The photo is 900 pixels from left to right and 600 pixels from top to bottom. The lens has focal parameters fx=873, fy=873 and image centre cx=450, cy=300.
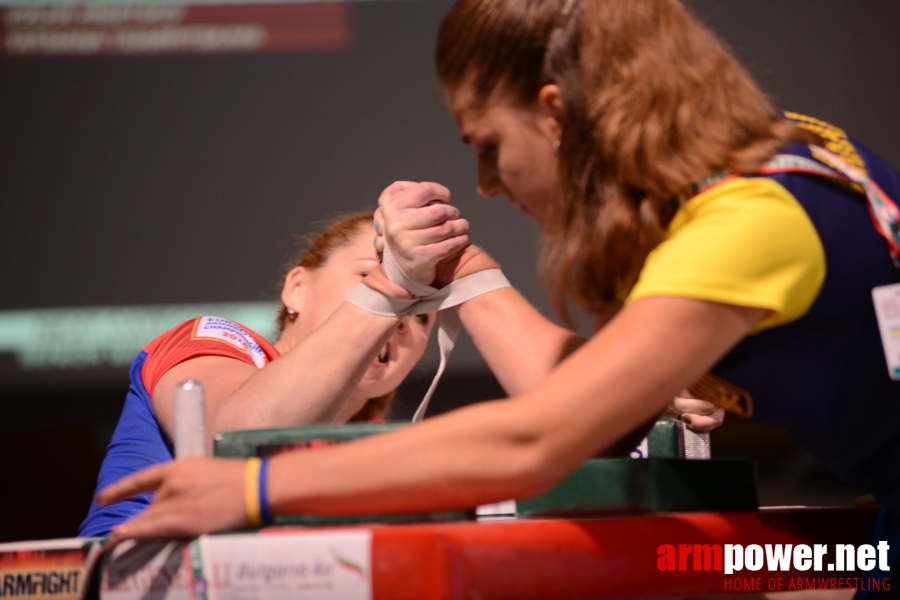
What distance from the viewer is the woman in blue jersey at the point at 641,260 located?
0.79m

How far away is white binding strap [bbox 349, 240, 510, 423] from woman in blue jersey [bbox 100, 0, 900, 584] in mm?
232

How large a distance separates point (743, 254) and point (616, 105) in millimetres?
217

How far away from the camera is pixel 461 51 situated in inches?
39.4

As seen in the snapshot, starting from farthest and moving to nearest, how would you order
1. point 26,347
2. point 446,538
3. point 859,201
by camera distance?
point 26,347 → point 859,201 → point 446,538

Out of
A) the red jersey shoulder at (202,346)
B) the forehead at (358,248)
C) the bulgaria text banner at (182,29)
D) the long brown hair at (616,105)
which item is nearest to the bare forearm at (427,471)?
the long brown hair at (616,105)

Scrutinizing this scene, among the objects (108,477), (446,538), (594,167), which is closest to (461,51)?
(594,167)

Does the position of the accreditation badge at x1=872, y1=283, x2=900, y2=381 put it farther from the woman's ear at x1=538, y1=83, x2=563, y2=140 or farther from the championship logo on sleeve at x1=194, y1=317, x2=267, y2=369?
the championship logo on sleeve at x1=194, y1=317, x2=267, y2=369

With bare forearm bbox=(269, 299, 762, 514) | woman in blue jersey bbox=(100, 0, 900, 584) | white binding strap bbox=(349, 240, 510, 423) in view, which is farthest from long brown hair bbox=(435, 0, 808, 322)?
white binding strap bbox=(349, 240, 510, 423)

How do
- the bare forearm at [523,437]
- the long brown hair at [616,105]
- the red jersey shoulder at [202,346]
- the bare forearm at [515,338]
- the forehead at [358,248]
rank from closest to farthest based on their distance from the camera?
the bare forearm at [523,437], the long brown hair at [616,105], the bare forearm at [515,338], the red jersey shoulder at [202,346], the forehead at [358,248]

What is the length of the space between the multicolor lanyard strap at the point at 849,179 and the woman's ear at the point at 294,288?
1.05m

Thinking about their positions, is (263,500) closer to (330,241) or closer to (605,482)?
(605,482)

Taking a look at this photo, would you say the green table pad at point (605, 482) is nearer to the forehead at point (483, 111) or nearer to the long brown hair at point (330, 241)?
the forehead at point (483, 111)

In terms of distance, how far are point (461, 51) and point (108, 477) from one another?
92 centimetres

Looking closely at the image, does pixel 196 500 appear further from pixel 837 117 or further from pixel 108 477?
pixel 837 117
